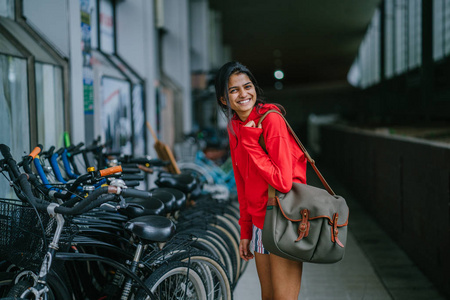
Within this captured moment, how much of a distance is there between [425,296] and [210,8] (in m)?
14.7

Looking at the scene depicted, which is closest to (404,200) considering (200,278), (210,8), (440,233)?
(440,233)

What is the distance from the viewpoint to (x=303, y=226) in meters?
2.03

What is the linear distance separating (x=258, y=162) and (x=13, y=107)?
2220 mm

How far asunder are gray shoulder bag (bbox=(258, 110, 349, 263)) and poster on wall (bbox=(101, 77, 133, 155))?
3.98 m

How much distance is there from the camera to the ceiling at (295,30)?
1692 cm

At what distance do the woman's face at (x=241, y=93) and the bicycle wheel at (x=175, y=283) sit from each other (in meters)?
0.84

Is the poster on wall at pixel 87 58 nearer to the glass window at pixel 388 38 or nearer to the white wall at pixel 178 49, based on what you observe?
the white wall at pixel 178 49

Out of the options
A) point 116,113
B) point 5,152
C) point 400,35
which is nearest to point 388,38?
point 400,35

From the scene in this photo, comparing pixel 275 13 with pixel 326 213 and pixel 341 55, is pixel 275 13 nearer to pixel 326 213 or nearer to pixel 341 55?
pixel 341 55

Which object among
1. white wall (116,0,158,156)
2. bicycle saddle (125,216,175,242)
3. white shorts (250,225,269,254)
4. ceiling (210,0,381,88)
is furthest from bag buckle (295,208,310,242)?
ceiling (210,0,381,88)

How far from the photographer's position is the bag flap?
2.04m

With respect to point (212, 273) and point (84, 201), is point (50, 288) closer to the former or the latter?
point (84, 201)

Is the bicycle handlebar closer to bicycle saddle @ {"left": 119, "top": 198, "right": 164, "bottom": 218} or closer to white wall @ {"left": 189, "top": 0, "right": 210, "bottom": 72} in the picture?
bicycle saddle @ {"left": 119, "top": 198, "right": 164, "bottom": 218}

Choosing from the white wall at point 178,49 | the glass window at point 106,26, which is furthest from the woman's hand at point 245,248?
the white wall at point 178,49
